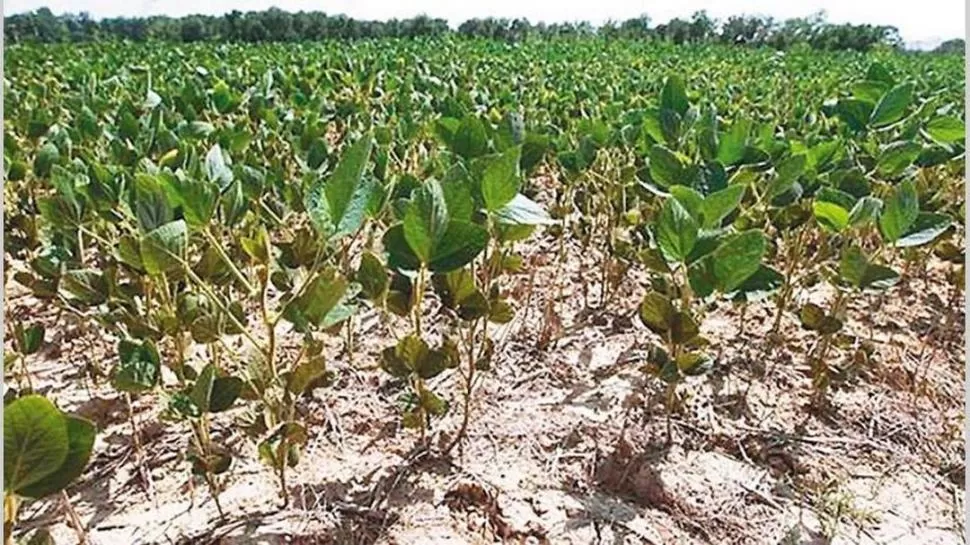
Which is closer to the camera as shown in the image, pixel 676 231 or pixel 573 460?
pixel 676 231

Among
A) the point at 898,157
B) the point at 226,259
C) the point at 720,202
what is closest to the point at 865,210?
the point at 720,202

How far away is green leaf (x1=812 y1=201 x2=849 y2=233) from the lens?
901 mm

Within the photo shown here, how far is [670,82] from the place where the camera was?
121cm

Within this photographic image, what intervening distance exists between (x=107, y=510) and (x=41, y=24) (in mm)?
11854

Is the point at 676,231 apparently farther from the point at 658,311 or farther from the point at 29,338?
the point at 29,338

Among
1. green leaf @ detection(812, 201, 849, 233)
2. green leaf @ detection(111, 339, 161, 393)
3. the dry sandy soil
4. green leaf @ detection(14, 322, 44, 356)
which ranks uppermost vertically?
green leaf @ detection(812, 201, 849, 233)

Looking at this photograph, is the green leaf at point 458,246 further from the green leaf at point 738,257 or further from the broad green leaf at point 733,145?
the broad green leaf at point 733,145

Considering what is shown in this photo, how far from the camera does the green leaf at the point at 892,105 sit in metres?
1.16

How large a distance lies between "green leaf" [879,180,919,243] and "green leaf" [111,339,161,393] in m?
0.73

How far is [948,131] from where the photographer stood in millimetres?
1240

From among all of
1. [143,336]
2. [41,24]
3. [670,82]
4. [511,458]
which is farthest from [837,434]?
[41,24]

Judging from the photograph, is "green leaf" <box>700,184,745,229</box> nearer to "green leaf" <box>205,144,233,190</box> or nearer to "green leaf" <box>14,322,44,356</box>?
"green leaf" <box>205,144,233,190</box>

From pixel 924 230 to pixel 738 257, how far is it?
28cm

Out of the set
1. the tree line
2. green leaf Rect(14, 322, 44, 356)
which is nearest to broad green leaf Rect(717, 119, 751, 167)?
green leaf Rect(14, 322, 44, 356)
